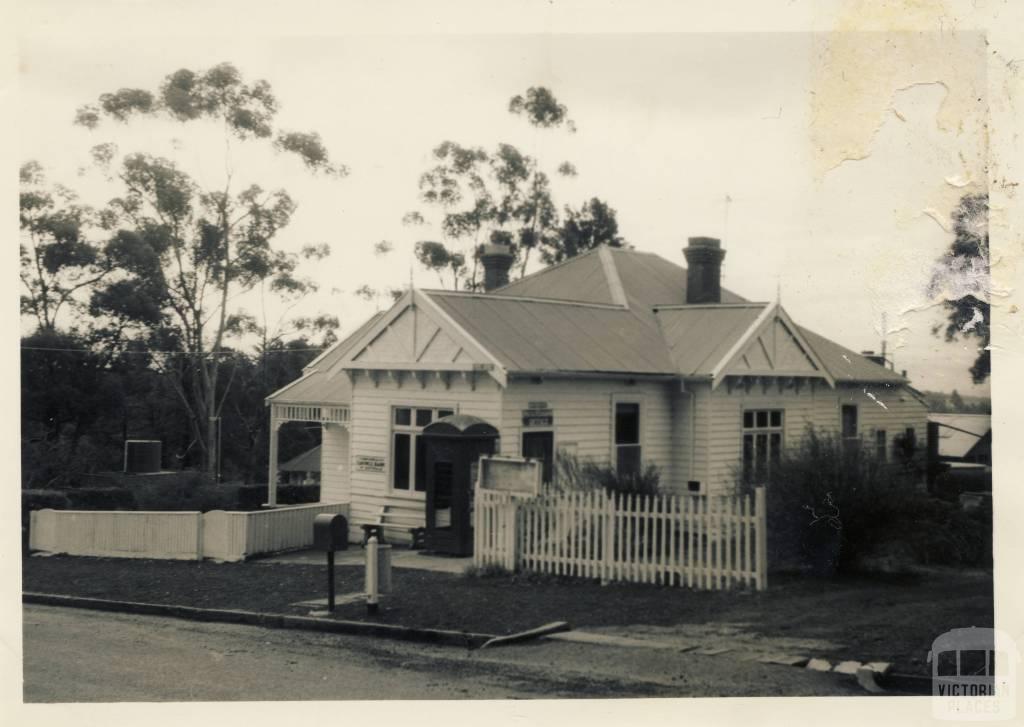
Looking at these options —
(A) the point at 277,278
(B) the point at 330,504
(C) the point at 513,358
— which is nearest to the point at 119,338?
(A) the point at 277,278

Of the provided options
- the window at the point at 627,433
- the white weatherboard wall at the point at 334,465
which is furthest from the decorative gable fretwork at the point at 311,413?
the window at the point at 627,433

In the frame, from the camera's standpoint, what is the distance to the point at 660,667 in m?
9.27

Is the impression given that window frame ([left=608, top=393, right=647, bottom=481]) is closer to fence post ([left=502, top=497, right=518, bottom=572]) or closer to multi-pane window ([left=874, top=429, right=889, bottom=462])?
fence post ([left=502, top=497, right=518, bottom=572])

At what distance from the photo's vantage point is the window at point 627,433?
18.9 meters

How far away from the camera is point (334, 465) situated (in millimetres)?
20438

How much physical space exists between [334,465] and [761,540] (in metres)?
10.5

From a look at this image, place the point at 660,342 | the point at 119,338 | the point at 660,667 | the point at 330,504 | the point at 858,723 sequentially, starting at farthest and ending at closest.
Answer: the point at 119,338 < the point at 660,342 < the point at 330,504 < the point at 660,667 < the point at 858,723

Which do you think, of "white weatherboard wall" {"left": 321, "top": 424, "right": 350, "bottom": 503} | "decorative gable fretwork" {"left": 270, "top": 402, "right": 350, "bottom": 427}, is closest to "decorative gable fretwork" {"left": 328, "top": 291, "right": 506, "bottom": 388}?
"decorative gable fretwork" {"left": 270, "top": 402, "right": 350, "bottom": 427}

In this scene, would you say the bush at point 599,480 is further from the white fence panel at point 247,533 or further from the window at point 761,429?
the white fence panel at point 247,533

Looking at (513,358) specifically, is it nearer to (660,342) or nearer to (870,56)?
(660,342)

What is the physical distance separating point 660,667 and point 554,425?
8696 mm

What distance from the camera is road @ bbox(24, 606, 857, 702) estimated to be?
8.91 meters

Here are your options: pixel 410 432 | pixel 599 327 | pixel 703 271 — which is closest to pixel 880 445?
pixel 599 327

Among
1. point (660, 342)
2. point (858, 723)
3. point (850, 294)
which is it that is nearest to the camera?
point (858, 723)
